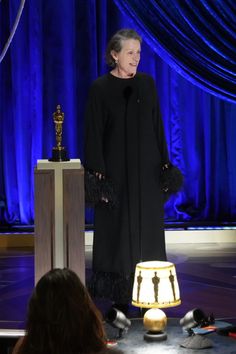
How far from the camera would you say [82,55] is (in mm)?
7609

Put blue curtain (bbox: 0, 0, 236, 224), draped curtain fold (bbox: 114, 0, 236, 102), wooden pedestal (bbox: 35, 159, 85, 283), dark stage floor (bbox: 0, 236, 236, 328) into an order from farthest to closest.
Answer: blue curtain (bbox: 0, 0, 236, 224), draped curtain fold (bbox: 114, 0, 236, 102), dark stage floor (bbox: 0, 236, 236, 328), wooden pedestal (bbox: 35, 159, 85, 283)

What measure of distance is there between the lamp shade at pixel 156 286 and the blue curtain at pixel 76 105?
3837 mm

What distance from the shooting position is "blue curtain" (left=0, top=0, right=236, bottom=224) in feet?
24.9

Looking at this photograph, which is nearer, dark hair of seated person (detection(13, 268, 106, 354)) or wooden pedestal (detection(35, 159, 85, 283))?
dark hair of seated person (detection(13, 268, 106, 354))

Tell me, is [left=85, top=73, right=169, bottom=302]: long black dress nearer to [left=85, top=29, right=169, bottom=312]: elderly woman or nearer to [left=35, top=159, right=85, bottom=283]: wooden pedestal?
[left=85, top=29, right=169, bottom=312]: elderly woman

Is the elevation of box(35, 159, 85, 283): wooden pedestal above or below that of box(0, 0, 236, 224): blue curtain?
below

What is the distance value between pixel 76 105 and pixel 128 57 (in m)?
3.09

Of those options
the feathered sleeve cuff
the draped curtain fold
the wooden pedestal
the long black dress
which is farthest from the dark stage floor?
the draped curtain fold

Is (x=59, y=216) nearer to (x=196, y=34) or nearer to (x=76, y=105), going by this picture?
(x=196, y=34)

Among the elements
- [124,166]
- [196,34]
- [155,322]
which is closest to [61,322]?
[155,322]

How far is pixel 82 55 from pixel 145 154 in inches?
123

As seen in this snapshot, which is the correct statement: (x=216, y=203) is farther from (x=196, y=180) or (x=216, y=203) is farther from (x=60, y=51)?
(x=60, y=51)

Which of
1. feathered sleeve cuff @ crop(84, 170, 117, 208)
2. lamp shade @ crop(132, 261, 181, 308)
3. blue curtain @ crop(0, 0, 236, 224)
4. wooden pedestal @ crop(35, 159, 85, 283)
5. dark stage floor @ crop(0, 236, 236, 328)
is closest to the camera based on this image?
lamp shade @ crop(132, 261, 181, 308)

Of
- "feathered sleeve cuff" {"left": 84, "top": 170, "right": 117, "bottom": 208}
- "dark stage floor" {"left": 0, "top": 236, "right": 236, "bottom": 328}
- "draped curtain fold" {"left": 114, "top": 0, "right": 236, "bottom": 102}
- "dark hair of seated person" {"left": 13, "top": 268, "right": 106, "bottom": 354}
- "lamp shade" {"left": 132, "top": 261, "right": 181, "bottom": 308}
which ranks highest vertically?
"draped curtain fold" {"left": 114, "top": 0, "right": 236, "bottom": 102}
